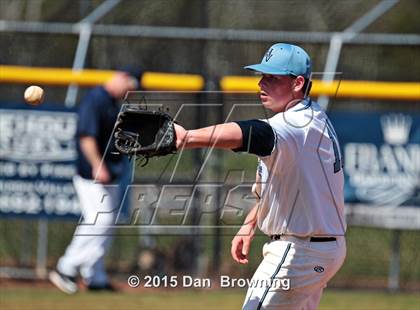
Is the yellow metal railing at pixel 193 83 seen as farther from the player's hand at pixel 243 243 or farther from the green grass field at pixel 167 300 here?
the player's hand at pixel 243 243

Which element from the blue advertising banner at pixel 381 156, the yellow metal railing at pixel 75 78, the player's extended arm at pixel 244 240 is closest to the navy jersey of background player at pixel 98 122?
the yellow metal railing at pixel 75 78

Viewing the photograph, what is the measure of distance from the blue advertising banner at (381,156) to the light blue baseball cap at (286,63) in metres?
5.35

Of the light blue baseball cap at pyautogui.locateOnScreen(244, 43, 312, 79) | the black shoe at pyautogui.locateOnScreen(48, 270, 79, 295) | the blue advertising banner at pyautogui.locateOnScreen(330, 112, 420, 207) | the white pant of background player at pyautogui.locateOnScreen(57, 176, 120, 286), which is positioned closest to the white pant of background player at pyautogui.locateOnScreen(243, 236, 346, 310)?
the light blue baseball cap at pyautogui.locateOnScreen(244, 43, 312, 79)

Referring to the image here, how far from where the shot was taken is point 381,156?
1026cm

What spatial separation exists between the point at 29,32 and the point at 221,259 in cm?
330

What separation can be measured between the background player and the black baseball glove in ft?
16.7

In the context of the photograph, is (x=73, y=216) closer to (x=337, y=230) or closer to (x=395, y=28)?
(x=395, y=28)

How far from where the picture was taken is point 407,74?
11.1 metres

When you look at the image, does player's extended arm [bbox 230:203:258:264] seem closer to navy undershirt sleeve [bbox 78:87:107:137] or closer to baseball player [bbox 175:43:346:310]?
baseball player [bbox 175:43:346:310]

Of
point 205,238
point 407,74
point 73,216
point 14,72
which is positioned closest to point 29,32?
point 14,72

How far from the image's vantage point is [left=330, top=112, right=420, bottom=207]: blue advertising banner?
1018cm

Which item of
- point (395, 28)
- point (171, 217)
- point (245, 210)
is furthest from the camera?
point (395, 28)

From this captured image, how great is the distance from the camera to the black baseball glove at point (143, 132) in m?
4.30

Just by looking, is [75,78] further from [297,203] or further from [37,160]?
[297,203]
